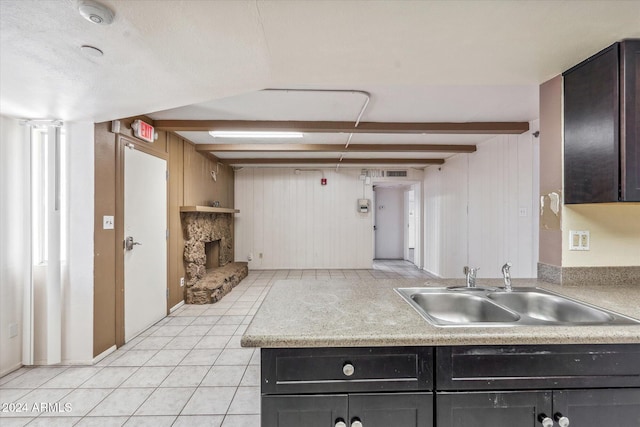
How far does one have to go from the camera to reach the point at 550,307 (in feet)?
5.09

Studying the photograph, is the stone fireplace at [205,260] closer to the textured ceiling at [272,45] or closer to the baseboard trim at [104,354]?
the baseboard trim at [104,354]

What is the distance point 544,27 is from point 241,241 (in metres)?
6.12

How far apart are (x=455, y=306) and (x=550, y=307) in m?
0.49

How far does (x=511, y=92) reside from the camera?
2.50 meters

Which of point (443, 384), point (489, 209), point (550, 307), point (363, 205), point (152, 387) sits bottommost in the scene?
A: point (152, 387)

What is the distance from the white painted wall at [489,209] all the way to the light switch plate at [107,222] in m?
4.45

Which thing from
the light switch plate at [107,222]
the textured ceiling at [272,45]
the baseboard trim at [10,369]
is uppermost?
the textured ceiling at [272,45]

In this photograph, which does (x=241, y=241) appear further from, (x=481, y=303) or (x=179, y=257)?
(x=481, y=303)

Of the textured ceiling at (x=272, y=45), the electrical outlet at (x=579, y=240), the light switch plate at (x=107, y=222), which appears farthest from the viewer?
the light switch plate at (x=107, y=222)

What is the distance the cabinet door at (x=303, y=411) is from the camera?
104cm

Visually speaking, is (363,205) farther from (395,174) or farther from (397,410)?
(397,410)

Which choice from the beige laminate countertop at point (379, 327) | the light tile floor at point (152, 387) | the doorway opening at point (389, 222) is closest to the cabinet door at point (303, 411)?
the beige laminate countertop at point (379, 327)

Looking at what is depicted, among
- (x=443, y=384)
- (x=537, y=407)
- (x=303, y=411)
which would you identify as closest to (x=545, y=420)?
(x=537, y=407)

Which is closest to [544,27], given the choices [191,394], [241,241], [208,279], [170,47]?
[170,47]
